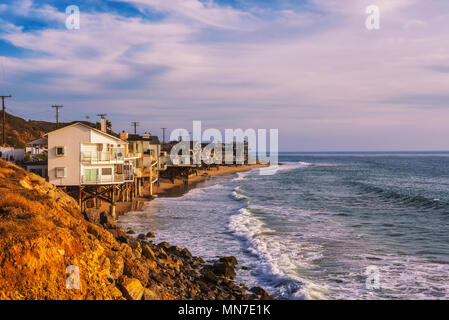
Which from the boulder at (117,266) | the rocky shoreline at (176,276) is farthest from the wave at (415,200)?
the boulder at (117,266)

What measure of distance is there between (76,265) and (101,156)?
21.8 metres

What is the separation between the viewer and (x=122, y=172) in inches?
1347

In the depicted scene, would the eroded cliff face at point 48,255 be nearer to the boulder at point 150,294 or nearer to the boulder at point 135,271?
the boulder at point 135,271

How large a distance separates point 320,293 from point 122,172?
78.7ft

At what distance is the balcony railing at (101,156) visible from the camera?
30.7 metres

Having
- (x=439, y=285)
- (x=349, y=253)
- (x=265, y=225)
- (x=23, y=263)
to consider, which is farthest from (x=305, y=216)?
(x=23, y=263)

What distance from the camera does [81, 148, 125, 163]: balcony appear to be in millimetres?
30719

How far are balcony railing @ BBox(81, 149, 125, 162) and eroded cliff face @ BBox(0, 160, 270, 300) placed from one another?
11.7m

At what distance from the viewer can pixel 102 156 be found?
31.7 m

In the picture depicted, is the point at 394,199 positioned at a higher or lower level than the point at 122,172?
lower

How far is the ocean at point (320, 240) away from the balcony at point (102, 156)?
5.79m
